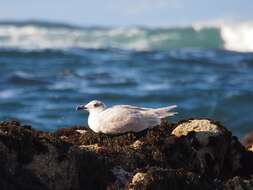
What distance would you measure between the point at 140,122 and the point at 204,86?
594 inches

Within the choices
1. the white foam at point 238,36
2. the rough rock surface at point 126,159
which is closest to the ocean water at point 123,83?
the white foam at point 238,36

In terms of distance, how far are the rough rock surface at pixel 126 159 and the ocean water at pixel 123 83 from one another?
8809mm

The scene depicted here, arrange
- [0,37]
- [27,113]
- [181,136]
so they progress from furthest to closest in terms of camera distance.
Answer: [0,37] < [27,113] < [181,136]

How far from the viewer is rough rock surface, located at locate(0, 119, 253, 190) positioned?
17.9 feet

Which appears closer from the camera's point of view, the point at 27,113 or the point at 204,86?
the point at 27,113

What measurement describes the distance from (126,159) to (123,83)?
639 inches

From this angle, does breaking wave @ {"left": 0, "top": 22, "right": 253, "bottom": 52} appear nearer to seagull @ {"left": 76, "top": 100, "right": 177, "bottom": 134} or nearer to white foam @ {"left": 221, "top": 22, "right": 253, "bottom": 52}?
white foam @ {"left": 221, "top": 22, "right": 253, "bottom": 52}

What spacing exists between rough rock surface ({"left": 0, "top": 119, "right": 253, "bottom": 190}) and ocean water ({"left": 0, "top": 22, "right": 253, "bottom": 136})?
881 cm

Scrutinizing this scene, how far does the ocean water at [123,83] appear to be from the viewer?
1800 centimetres

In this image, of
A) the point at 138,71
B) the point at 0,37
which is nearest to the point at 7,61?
the point at 138,71

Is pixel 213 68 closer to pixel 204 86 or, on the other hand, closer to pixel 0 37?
pixel 204 86

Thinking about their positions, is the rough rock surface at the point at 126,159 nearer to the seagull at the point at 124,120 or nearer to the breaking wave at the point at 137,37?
the seagull at the point at 124,120

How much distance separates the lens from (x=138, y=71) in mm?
25141

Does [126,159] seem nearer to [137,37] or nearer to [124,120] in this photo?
[124,120]
